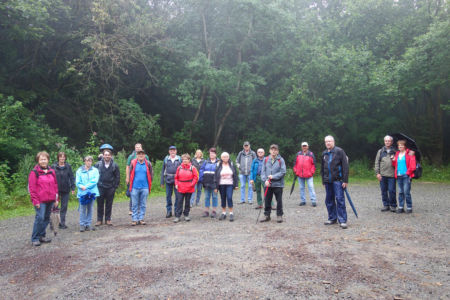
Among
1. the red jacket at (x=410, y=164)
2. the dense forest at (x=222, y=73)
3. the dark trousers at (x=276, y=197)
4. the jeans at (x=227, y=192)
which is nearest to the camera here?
the dark trousers at (x=276, y=197)

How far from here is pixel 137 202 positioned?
325 inches

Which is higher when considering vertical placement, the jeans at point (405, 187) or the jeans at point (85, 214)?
the jeans at point (405, 187)

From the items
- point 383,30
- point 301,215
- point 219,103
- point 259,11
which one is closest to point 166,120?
point 219,103

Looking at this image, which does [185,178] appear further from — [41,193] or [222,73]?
[222,73]

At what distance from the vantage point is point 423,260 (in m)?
5.13

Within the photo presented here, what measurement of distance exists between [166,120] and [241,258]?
72.9ft

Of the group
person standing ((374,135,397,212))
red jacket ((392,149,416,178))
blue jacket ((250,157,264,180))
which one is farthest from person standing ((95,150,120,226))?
red jacket ((392,149,416,178))

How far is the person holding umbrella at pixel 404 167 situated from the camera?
8477mm

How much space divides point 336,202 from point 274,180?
4.72 ft

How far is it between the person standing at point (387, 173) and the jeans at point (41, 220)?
7.57 metres

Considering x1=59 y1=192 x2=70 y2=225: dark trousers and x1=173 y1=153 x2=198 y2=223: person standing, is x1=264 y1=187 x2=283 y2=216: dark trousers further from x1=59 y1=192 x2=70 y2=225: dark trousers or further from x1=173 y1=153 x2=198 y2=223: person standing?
x1=59 y1=192 x2=70 y2=225: dark trousers

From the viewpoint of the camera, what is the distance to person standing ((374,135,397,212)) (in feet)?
29.0

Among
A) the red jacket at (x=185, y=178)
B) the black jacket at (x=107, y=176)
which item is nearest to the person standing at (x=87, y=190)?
the black jacket at (x=107, y=176)

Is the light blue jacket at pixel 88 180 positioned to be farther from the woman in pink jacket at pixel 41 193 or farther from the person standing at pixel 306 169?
the person standing at pixel 306 169
